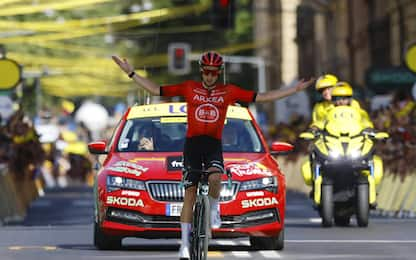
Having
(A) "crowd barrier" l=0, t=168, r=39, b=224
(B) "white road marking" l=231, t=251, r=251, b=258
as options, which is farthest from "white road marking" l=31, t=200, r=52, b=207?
(B) "white road marking" l=231, t=251, r=251, b=258

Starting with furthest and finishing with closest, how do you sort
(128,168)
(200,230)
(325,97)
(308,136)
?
(325,97)
(308,136)
(128,168)
(200,230)

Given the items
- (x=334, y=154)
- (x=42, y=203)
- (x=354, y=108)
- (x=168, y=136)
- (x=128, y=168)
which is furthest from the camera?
(x=42, y=203)

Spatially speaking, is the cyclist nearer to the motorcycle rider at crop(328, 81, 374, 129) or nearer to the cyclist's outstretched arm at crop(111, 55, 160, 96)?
the cyclist's outstretched arm at crop(111, 55, 160, 96)

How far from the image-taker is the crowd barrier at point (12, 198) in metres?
28.0

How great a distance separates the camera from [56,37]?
76.2 meters

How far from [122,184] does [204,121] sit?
2.80m

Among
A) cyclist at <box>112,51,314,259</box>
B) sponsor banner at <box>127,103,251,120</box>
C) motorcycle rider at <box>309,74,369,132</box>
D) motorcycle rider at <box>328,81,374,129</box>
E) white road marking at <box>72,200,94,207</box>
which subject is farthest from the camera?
white road marking at <box>72,200,94,207</box>

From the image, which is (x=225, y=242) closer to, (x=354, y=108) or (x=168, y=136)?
(x=168, y=136)

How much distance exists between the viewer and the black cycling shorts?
14.3m

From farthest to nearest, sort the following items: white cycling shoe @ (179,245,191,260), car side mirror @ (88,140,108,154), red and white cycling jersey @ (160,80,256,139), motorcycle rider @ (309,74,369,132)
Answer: motorcycle rider @ (309,74,369,132), car side mirror @ (88,140,108,154), red and white cycling jersey @ (160,80,256,139), white cycling shoe @ (179,245,191,260)

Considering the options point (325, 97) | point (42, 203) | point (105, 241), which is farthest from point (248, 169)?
point (42, 203)

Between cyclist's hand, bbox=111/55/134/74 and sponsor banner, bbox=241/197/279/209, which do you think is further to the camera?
sponsor banner, bbox=241/197/279/209

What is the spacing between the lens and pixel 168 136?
1814 centimetres

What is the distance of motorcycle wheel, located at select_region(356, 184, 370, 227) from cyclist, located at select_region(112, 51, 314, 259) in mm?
6888
